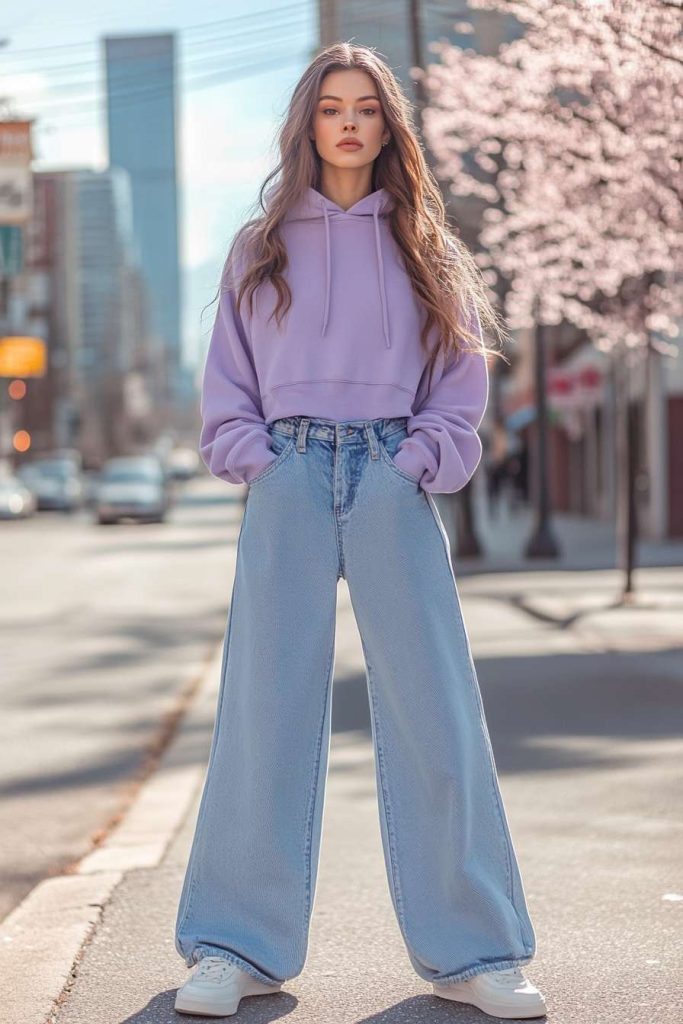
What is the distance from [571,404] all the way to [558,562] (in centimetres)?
1695

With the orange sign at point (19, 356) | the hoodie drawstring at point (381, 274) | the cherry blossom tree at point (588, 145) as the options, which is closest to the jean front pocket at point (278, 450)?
the hoodie drawstring at point (381, 274)

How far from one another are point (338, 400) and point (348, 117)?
0.60 metres

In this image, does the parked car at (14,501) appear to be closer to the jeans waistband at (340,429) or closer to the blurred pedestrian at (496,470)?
the blurred pedestrian at (496,470)

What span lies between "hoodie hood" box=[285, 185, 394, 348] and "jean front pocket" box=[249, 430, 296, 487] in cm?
31

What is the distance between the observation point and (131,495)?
42.7 m

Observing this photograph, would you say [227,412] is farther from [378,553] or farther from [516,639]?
[516,639]

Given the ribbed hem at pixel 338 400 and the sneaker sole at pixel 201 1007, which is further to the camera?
the ribbed hem at pixel 338 400

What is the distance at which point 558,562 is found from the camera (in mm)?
23531

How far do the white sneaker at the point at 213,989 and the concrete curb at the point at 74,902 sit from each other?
294 mm

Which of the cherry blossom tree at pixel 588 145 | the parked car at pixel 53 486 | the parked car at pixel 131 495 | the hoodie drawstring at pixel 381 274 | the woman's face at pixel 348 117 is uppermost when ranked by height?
the cherry blossom tree at pixel 588 145

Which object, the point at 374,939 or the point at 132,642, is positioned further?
the point at 132,642

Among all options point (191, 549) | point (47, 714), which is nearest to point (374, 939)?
point (47, 714)

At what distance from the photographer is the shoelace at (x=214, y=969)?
350 cm

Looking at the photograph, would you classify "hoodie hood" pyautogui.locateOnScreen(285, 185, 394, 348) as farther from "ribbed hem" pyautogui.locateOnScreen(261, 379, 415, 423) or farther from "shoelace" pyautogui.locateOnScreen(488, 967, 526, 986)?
"shoelace" pyautogui.locateOnScreen(488, 967, 526, 986)
